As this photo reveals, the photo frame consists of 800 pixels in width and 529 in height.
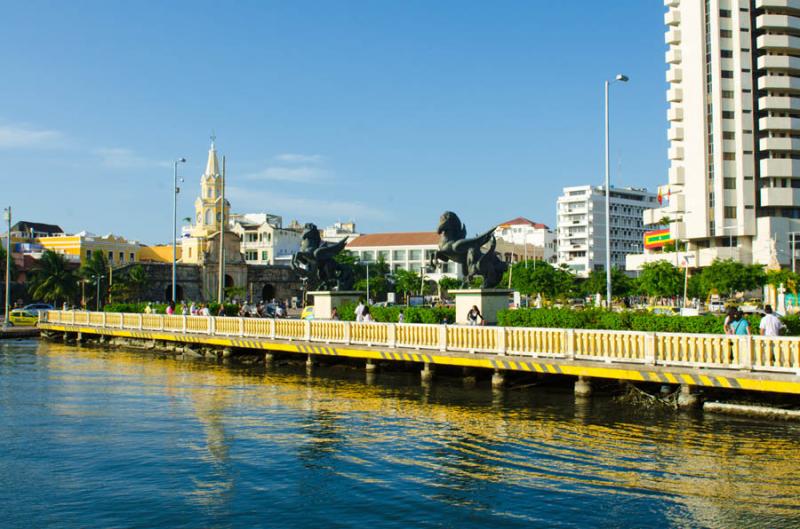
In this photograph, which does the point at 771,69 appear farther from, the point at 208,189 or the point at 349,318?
the point at 208,189

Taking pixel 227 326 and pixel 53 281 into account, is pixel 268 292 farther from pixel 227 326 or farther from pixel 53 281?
pixel 227 326

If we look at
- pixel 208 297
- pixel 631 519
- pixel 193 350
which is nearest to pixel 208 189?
pixel 208 297

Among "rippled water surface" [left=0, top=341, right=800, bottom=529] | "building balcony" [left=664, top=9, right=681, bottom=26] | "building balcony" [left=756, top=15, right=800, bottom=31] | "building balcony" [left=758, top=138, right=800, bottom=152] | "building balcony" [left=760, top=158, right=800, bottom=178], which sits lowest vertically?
"rippled water surface" [left=0, top=341, right=800, bottom=529]

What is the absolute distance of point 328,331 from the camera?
95.4 feet

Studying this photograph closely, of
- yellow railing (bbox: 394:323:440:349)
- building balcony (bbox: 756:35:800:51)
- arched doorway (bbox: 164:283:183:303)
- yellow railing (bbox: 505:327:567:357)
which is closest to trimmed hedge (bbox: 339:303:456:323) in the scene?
yellow railing (bbox: 394:323:440:349)

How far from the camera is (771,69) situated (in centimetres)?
7862

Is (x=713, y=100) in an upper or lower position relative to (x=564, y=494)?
upper

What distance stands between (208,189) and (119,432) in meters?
107

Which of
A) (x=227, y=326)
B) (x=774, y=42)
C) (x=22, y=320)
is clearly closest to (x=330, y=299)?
(x=227, y=326)

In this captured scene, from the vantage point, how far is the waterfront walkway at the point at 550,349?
17.2 metres

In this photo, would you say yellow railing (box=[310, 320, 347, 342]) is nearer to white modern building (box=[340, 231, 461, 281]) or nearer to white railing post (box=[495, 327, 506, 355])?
white railing post (box=[495, 327, 506, 355])

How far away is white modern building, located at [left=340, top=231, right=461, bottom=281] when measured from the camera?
428 feet

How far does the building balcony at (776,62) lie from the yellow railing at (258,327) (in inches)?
2637

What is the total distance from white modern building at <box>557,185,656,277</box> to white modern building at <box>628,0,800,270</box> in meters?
62.0
